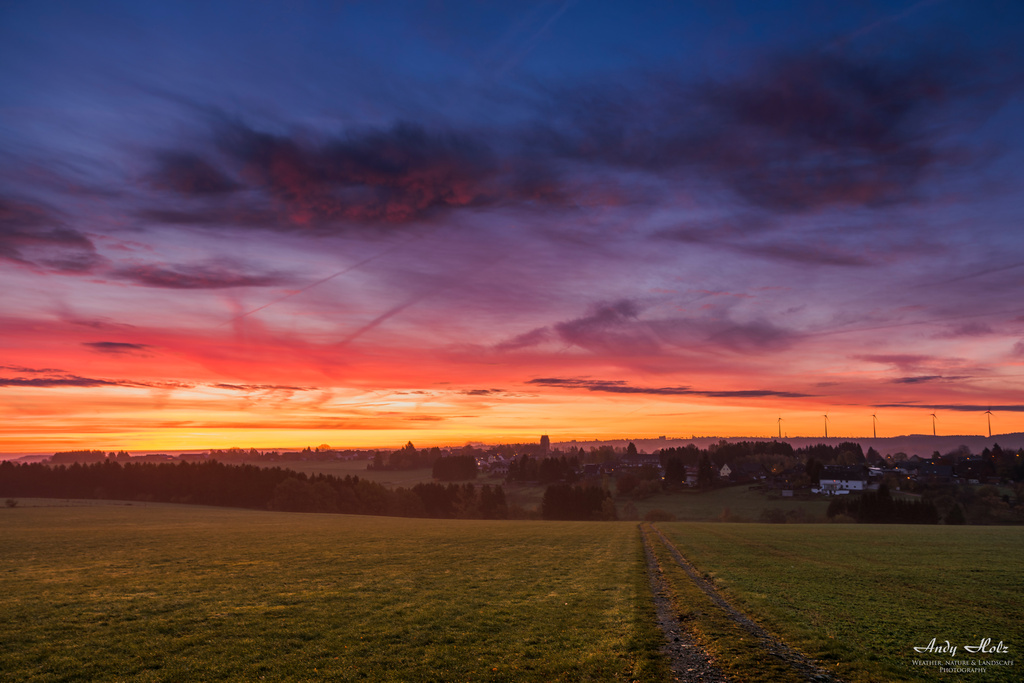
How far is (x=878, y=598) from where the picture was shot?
84.6ft

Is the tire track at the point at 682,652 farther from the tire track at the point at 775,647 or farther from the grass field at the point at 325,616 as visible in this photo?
the tire track at the point at 775,647

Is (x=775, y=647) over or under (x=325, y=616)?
over

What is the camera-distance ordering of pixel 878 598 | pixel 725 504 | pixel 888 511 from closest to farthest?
pixel 878 598 → pixel 888 511 → pixel 725 504

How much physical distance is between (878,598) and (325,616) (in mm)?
26983

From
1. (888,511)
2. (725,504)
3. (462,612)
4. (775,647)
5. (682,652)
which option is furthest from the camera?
(725,504)

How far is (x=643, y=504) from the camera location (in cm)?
16738

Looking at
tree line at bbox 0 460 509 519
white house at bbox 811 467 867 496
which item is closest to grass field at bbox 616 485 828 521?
white house at bbox 811 467 867 496

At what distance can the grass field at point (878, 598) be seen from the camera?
663 inches

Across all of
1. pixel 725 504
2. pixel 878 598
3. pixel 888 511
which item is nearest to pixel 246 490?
pixel 725 504

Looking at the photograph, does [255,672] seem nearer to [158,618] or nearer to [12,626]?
[158,618]

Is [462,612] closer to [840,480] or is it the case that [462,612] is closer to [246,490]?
[246,490]

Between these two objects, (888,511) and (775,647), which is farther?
(888,511)

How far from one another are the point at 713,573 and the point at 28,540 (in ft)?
219

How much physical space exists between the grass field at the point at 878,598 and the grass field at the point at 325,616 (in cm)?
555
